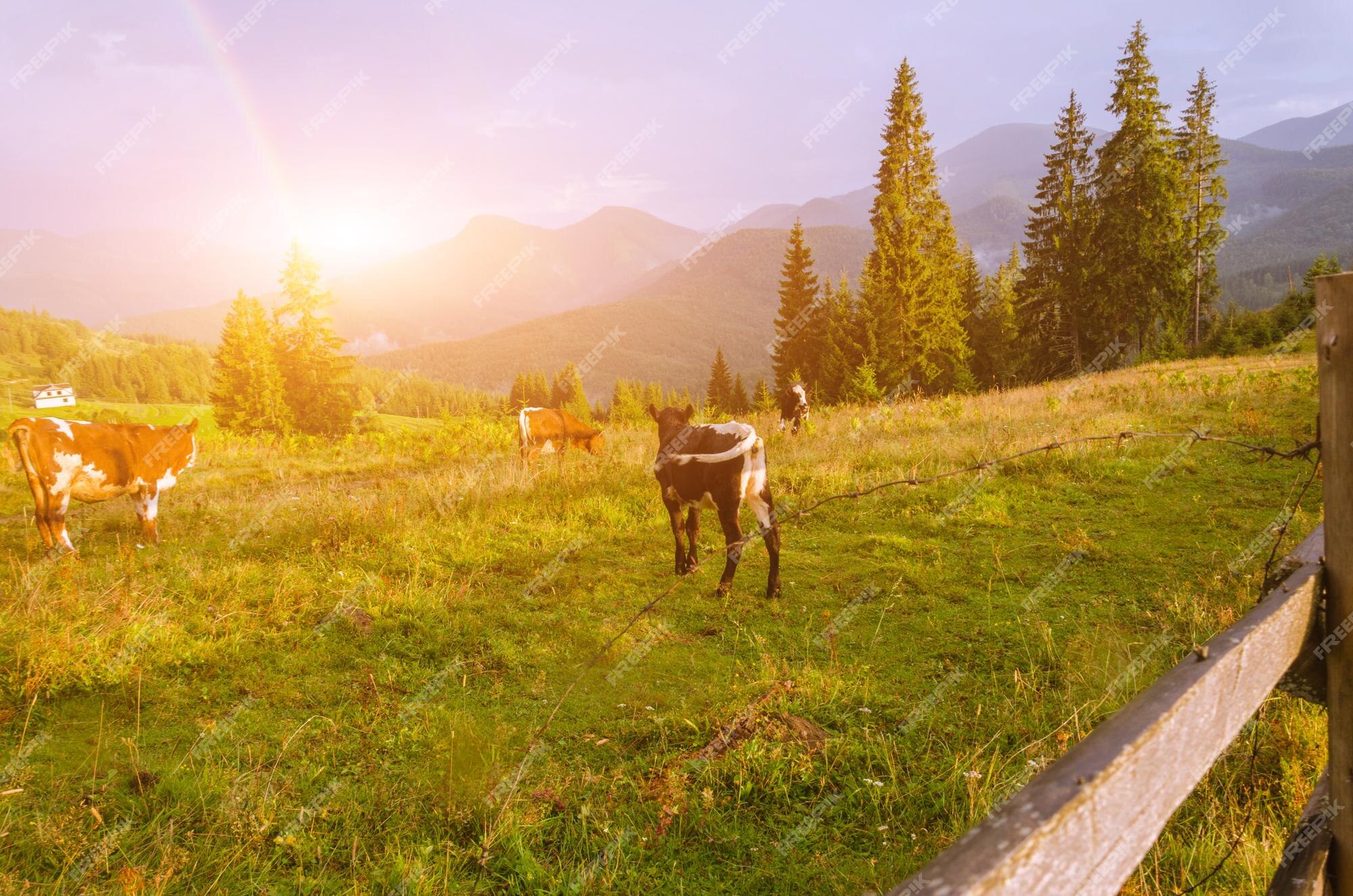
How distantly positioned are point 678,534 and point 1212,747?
5.85m

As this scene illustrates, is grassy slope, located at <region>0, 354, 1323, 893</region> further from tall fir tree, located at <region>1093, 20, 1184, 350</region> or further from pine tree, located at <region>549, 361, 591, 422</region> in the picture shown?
pine tree, located at <region>549, 361, 591, 422</region>

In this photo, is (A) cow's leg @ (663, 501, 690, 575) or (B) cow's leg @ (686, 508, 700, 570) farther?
(B) cow's leg @ (686, 508, 700, 570)

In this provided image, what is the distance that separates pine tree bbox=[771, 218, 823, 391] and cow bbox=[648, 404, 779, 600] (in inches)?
1478

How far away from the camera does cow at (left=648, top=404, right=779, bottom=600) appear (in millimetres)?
6539

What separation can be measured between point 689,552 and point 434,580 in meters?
2.94

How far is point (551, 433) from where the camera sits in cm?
1522

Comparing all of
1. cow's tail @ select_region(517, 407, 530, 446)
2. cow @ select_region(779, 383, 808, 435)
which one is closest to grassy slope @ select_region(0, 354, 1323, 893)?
cow's tail @ select_region(517, 407, 530, 446)

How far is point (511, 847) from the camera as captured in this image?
3.22 metres

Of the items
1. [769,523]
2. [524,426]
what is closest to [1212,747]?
[769,523]

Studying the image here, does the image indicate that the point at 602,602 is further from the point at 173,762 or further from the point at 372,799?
the point at 173,762

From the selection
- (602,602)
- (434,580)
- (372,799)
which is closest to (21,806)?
(372,799)

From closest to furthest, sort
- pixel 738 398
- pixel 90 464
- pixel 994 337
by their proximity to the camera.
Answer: pixel 90 464 < pixel 994 337 < pixel 738 398

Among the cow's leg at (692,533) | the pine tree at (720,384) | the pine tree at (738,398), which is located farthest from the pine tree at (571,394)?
the cow's leg at (692,533)

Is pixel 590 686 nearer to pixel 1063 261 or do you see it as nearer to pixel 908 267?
pixel 908 267
